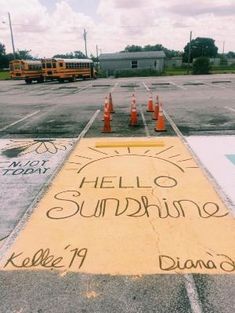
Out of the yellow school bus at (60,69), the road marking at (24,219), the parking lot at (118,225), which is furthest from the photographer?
the yellow school bus at (60,69)

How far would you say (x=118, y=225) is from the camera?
4543 mm

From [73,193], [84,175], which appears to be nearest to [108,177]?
[84,175]

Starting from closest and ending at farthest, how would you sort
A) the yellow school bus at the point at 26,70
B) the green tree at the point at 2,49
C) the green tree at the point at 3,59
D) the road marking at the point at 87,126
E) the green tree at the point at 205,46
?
the road marking at the point at 87,126, the yellow school bus at the point at 26,70, the green tree at the point at 3,59, the green tree at the point at 2,49, the green tree at the point at 205,46

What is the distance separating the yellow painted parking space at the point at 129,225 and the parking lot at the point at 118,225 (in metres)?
0.01

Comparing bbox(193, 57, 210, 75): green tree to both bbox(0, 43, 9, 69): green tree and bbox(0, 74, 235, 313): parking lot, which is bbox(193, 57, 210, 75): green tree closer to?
bbox(0, 74, 235, 313): parking lot

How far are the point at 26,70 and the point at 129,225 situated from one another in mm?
39482

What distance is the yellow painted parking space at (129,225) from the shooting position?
3730mm

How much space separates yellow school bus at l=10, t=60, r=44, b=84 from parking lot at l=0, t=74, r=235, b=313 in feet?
111

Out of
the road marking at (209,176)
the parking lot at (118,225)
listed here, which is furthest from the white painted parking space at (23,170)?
the road marking at (209,176)

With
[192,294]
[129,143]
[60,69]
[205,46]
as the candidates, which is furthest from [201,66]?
[205,46]

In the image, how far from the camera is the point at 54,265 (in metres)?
3.71

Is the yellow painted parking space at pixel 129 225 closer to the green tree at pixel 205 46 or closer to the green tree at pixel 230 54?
the green tree at pixel 205 46

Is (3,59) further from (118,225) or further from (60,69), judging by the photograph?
(118,225)

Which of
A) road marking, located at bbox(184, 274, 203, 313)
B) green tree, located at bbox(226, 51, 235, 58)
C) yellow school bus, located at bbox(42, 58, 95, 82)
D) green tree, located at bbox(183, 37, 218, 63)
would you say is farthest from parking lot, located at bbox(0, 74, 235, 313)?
green tree, located at bbox(226, 51, 235, 58)
